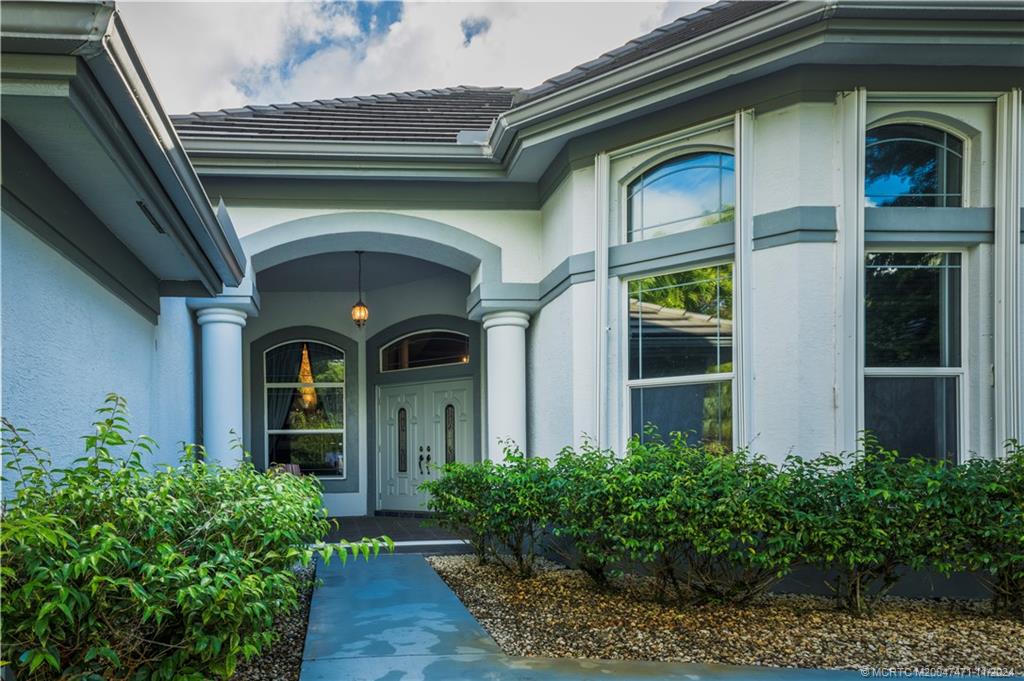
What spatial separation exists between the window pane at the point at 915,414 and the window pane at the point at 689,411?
3.49ft

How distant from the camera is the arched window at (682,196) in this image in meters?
6.50

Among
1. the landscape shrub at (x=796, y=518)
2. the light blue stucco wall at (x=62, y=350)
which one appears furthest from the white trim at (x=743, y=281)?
the light blue stucco wall at (x=62, y=350)

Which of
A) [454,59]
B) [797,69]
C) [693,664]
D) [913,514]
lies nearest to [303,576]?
[693,664]

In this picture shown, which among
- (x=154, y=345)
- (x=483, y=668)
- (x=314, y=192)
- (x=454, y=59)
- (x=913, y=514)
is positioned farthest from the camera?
(x=454, y=59)

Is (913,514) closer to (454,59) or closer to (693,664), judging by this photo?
(693,664)

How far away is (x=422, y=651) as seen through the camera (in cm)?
471

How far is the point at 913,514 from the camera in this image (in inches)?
198

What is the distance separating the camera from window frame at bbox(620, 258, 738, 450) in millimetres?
6297

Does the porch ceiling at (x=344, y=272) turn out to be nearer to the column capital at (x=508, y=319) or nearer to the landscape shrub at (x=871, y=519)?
the column capital at (x=508, y=319)

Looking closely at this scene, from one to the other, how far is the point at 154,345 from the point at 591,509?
3.92 metres

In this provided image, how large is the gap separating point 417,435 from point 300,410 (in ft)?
6.27

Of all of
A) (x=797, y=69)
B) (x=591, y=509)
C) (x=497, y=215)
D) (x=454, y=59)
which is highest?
(x=454, y=59)

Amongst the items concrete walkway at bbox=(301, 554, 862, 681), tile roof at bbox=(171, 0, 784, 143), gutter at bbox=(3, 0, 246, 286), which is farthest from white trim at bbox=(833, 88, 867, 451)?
gutter at bbox=(3, 0, 246, 286)

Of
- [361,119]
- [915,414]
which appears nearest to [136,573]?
[915,414]
